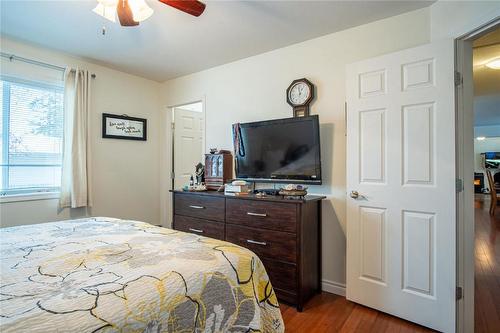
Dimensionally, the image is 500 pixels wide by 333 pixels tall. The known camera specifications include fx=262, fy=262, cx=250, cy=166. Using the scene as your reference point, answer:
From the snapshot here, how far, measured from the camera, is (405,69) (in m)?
2.00

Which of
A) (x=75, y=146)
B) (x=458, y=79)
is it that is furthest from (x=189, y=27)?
(x=458, y=79)

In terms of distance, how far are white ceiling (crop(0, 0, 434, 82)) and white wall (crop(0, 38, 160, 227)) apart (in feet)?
0.84

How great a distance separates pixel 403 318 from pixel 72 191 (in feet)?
11.4

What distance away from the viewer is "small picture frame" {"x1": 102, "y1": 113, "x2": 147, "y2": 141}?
3.44 metres

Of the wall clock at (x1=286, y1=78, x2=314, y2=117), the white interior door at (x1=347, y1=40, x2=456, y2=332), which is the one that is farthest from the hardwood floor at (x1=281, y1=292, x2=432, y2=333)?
the wall clock at (x1=286, y1=78, x2=314, y2=117)

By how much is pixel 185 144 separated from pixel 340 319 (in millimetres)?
3114

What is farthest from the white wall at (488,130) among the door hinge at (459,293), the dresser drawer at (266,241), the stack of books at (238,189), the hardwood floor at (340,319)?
the dresser drawer at (266,241)

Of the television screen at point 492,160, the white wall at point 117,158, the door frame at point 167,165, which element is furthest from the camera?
the television screen at point 492,160

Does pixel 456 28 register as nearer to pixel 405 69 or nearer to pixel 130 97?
pixel 405 69

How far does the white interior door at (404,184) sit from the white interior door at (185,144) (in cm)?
255

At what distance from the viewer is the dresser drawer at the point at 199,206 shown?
2.65 metres

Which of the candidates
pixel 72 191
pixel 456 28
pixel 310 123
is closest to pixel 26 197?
pixel 72 191

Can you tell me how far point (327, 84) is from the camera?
8.33 ft

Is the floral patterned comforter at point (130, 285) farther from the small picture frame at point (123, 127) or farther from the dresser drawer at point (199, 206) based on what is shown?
the small picture frame at point (123, 127)
